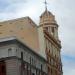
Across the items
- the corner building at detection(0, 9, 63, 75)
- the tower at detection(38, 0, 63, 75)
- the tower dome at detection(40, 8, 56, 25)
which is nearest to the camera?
the corner building at detection(0, 9, 63, 75)

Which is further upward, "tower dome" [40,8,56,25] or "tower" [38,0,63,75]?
"tower dome" [40,8,56,25]

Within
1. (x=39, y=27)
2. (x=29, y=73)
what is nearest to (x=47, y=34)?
(x=39, y=27)

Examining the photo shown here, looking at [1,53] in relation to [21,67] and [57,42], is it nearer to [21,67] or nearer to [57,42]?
[21,67]

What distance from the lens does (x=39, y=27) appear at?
107125 millimetres

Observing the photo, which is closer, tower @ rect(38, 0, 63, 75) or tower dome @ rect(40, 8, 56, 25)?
tower @ rect(38, 0, 63, 75)

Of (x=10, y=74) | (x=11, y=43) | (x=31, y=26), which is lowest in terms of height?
(x=10, y=74)

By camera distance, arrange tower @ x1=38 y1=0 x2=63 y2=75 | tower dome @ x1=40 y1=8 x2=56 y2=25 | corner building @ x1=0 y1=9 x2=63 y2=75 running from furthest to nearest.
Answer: tower dome @ x1=40 y1=8 x2=56 y2=25, tower @ x1=38 y1=0 x2=63 y2=75, corner building @ x1=0 y1=9 x2=63 y2=75

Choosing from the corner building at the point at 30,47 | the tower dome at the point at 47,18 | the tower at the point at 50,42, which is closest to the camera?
the corner building at the point at 30,47

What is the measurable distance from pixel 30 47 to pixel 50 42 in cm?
1624

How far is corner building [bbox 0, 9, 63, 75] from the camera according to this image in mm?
87750

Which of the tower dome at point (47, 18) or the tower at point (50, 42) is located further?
the tower dome at point (47, 18)

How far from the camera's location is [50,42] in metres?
110

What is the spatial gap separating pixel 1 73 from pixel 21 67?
420cm

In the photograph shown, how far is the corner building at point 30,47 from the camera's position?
87750 millimetres
